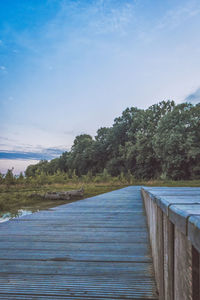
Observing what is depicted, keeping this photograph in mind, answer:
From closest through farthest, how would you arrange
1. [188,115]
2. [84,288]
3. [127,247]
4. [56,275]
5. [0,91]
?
[84,288], [56,275], [127,247], [0,91], [188,115]

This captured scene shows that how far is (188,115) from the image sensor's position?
75.3 feet

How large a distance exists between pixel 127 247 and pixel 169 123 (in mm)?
23313

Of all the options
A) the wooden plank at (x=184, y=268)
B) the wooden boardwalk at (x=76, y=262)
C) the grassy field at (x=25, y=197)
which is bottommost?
the grassy field at (x=25, y=197)

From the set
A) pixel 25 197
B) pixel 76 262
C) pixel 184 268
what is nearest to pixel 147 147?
pixel 25 197

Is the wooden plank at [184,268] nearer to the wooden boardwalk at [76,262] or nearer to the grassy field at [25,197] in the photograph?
the wooden boardwalk at [76,262]

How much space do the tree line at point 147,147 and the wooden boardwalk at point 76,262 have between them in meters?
13.4

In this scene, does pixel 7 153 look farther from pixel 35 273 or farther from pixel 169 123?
pixel 35 273

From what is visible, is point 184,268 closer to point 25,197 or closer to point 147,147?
point 25,197

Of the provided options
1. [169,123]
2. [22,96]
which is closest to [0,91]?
[22,96]

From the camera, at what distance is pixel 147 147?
27.6 m

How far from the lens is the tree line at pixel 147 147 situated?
73.0 feet

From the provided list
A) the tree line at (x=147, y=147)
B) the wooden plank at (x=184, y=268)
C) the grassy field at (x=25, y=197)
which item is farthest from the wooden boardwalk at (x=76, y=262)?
the tree line at (x=147, y=147)

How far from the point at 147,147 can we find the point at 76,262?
26.8m

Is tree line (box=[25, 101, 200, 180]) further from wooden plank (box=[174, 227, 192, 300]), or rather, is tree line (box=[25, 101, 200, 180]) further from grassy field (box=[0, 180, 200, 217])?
wooden plank (box=[174, 227, 192, 300])
